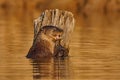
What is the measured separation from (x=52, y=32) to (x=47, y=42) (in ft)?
0.89

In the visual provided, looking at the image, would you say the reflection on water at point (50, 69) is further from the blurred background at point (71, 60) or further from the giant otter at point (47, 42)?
the giant otter at point (47, 42)

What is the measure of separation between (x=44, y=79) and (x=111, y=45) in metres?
7.85

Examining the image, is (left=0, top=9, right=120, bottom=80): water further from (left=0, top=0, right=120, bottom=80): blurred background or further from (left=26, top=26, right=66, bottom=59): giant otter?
(left=26, top=26, right=66, bottom=59): giant otter

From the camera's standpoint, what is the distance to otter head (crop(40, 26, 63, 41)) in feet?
62.6

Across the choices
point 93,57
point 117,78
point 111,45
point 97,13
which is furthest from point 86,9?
point 117,78

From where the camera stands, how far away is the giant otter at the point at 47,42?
62.6 feet

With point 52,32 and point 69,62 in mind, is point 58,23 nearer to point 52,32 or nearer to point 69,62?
point 52,32

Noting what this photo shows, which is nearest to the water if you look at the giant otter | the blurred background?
the blurred background

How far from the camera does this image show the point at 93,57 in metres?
19.5

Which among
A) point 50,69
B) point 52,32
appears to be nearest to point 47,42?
point 52,32

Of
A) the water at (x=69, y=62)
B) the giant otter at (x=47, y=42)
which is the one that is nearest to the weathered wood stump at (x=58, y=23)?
the giant otter at (x=47, y=42)

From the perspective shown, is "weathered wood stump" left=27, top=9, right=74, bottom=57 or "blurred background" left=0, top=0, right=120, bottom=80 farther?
"weathered wood stump" left=27, top=9, right=74, bottom=57

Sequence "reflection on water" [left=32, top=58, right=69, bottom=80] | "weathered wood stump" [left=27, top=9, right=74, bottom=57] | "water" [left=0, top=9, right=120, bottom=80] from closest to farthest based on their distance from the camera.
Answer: "reflection on water" [left=32, top=58, right=69, bottom=80]
"water" [left=0, top=9, right=120, bottom=80]
"weathered wood stump" [left=27, top=9, right=74, bottom=57]

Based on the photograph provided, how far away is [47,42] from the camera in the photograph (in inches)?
752
